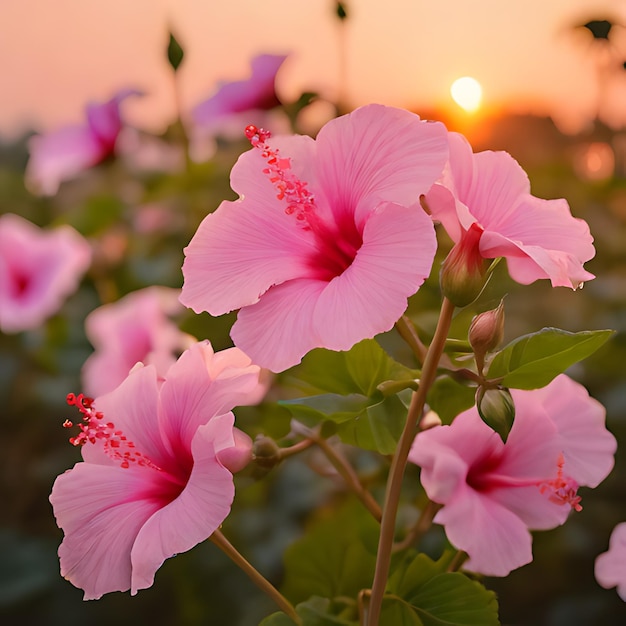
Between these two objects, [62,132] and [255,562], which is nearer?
[255,562]

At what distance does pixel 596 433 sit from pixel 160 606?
96 centimetres

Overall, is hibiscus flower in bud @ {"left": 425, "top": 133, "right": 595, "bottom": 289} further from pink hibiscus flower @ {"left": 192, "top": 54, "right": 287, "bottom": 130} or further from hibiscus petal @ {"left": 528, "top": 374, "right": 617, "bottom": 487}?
pink hibiscus flower @ {"left": 192, "top": 54, "right": 287, "bottom": 130}

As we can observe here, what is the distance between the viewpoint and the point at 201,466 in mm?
356

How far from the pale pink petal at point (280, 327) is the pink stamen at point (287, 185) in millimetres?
33

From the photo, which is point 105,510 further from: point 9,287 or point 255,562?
point 9,287

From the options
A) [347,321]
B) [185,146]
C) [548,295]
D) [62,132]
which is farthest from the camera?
[548,295]

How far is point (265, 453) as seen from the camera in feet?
1.36

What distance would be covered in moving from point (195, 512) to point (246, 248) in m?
0.12

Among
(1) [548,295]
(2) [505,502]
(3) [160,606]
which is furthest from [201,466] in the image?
(1) [548,295]

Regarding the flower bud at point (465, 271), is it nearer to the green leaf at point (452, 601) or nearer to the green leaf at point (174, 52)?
the green leaf at point (452, 601)

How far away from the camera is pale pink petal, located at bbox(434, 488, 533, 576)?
396 mm

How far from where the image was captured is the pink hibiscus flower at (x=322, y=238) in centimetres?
34

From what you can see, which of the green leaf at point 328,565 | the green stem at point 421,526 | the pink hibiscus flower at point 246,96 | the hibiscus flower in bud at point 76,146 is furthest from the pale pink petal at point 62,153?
the green stem at point 421,526

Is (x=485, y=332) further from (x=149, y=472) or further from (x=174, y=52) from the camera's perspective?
(x=174, y=52)
